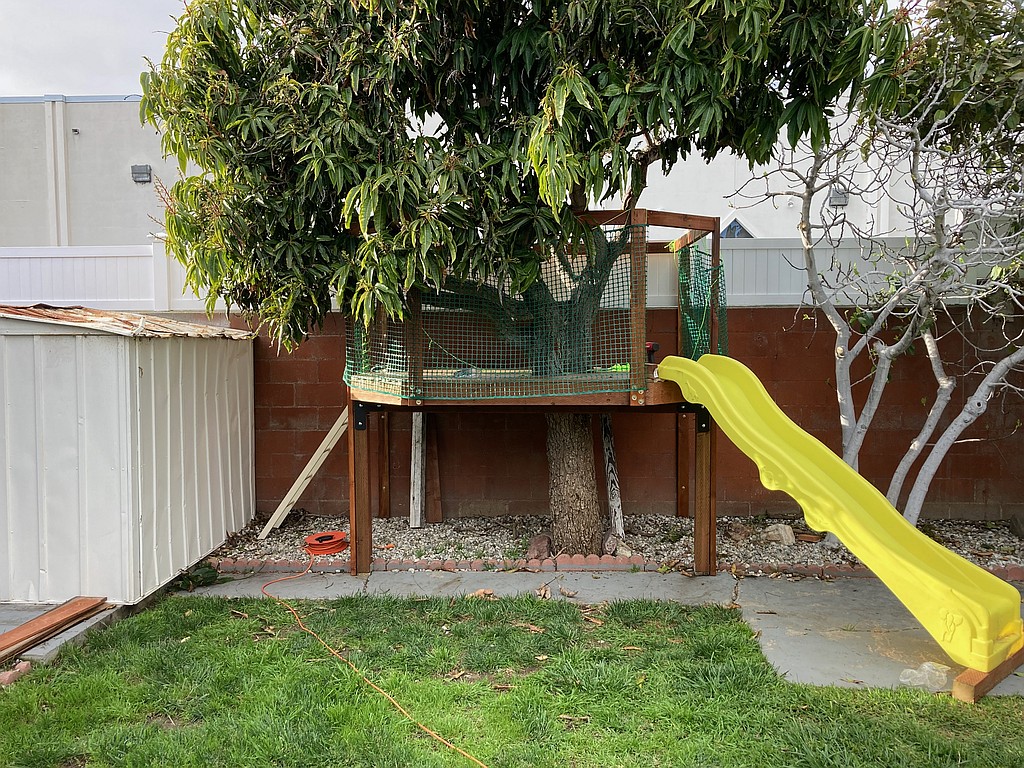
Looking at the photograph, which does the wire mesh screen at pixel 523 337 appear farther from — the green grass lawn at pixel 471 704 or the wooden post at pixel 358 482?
the green grass lawn at pixel 471 704

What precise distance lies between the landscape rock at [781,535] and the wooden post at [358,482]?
3040 mm

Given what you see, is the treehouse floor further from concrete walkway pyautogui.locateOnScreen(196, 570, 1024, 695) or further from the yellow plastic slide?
concrete walkway pyautogui.locateOnScreen(196, 570, 1024, 695)

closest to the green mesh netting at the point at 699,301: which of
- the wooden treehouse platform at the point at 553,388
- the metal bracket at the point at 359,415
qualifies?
the wooden treehouse platform at the point at 553,388

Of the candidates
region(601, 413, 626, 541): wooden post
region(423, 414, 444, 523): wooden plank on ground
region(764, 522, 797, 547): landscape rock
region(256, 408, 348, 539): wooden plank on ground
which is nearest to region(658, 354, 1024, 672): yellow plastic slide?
region(601, 413, 626, 541): wooden post

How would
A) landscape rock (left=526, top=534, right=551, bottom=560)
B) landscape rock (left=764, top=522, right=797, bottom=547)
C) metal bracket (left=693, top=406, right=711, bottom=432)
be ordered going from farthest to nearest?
landscape rock (left=764, top=522, right=797, bottom=547)
landscape rock (left=526, top=534, right=551, bottom=560)
metal bracket (left=693, top=406, right=711, bottom=432)

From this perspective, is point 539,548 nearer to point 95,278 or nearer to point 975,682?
point 975,682

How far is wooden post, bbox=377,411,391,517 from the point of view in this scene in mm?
6262

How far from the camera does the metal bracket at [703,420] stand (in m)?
4.95

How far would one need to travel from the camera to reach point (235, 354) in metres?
5.74

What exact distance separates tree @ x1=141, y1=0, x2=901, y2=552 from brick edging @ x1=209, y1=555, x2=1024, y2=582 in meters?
1.92

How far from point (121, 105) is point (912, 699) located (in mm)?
17190

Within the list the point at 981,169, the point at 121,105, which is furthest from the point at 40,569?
the point at 121,105

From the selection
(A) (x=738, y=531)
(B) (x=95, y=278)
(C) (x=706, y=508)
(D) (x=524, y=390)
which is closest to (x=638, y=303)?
(D) (x=524, y=390)

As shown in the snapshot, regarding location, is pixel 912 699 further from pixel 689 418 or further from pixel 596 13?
pixel 596 13
